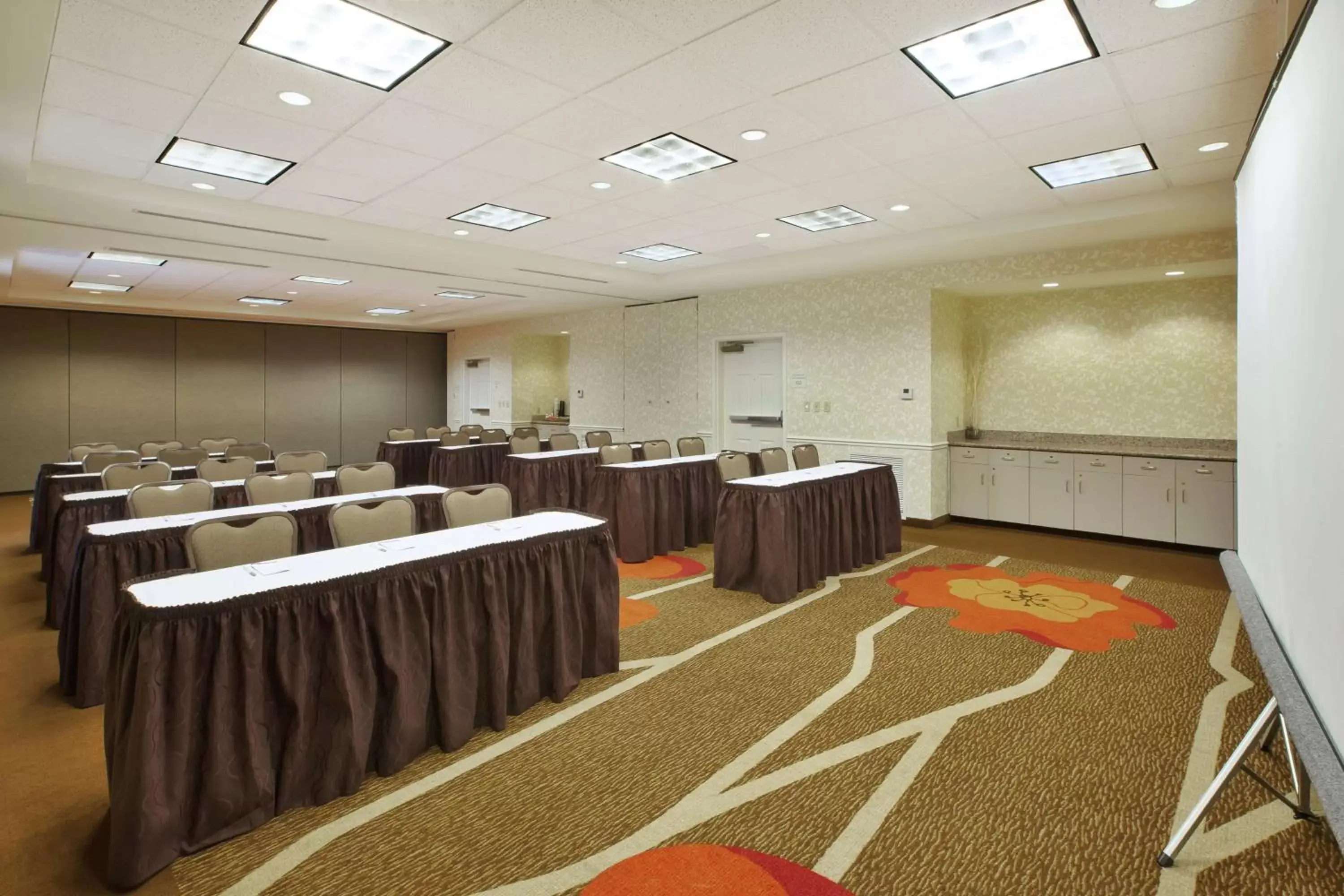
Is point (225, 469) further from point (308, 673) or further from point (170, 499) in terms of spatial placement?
point (308, 673)

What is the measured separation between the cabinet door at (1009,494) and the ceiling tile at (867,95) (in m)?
4.64

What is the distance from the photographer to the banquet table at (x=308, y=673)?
2.06m

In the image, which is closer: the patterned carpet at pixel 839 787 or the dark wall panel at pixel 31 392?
the patterned carpet at pixel 839 787

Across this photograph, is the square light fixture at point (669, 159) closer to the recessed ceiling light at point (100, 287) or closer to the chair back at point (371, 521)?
the chair back at point (371, 521)

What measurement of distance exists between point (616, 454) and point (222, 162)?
3831 millimetres

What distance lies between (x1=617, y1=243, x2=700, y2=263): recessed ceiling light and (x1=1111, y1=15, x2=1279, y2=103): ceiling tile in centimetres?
440

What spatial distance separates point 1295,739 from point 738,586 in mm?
3709

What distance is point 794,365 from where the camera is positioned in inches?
331

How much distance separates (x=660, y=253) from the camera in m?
7.45

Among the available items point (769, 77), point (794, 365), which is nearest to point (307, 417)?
point (794, 365)

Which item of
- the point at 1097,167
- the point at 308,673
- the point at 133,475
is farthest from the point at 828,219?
the point at 133,475

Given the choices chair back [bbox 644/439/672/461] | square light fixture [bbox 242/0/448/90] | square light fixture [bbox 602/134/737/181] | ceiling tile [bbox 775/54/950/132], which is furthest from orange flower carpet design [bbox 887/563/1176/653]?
square light fixture [bbox 242/0/448/90]

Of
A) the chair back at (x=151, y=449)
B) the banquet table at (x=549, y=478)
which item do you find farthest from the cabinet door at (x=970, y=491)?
the chair back at (x=151, y=449)

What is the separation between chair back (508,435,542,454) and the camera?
326 inches
